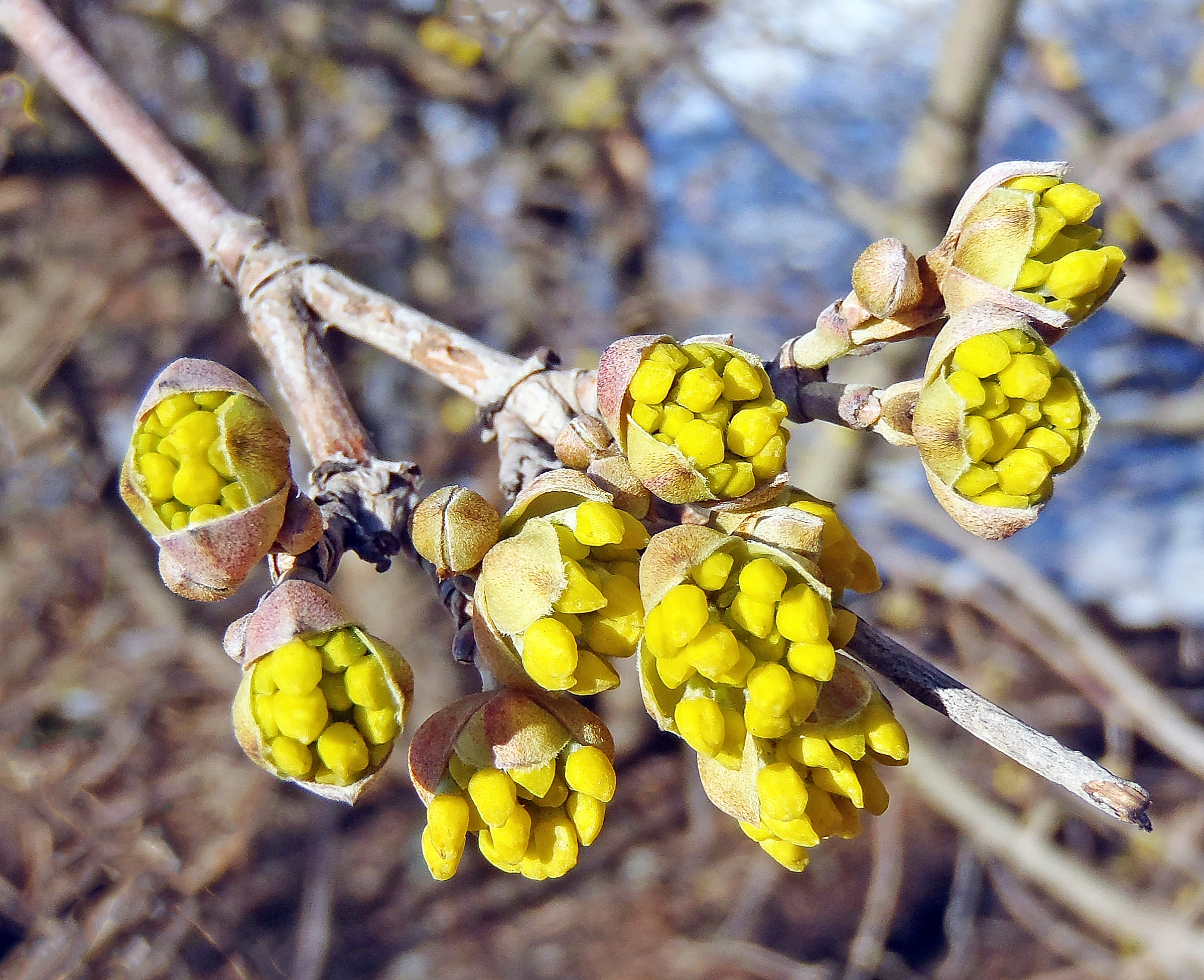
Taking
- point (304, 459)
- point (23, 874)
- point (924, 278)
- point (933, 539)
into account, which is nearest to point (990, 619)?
point (933, 539)

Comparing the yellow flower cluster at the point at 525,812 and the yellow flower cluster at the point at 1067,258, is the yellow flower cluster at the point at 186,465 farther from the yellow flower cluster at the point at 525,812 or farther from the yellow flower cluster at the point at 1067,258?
the yellow flower cluster at the point at 1067,258

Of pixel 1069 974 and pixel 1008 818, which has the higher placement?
pixel 1008 818

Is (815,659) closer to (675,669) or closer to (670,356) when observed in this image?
(675,669)

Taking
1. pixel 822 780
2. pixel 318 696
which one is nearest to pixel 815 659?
pixel 822 780

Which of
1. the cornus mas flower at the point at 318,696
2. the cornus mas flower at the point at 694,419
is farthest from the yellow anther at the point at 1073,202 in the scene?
the cornus mas flower at the point at 318,696

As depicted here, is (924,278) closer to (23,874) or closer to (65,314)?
(65,314)

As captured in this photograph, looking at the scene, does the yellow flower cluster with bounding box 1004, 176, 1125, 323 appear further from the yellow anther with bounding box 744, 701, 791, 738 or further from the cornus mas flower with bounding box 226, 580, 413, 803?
the cornus mas flower with bounding box 226, 580, 413, 803
